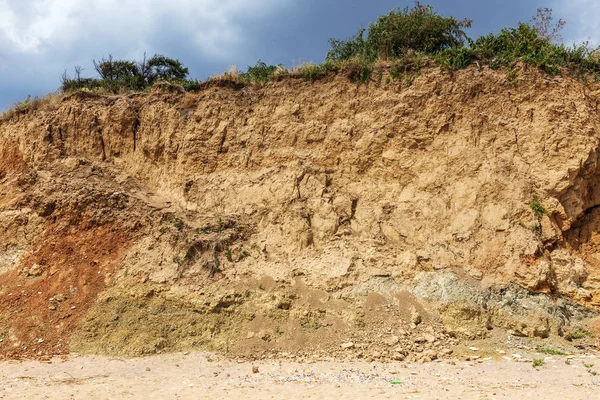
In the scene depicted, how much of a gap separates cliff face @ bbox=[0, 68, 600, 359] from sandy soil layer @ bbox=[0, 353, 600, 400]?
2.23ft

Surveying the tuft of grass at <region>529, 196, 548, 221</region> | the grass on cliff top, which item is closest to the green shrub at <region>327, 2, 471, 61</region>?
the grass on cliff top

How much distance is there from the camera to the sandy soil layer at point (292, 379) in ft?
21.5

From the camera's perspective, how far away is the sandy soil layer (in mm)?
6543

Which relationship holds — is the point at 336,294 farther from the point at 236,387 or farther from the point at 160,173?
the point at 160,173

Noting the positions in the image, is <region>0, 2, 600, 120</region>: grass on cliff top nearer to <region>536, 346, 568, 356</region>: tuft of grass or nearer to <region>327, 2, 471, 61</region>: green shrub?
<region>327, 2, 471, 61</region>: green shrub

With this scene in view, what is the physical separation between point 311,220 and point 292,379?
14.4 ft

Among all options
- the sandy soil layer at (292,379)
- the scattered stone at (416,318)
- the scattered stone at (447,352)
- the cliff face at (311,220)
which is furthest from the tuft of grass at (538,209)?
the scattered stone at (447,352)

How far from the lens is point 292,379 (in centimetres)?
756

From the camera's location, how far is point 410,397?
20.4 feet

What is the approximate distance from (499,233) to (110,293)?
8552 mm

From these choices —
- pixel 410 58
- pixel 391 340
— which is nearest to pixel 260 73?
pixel 410 58

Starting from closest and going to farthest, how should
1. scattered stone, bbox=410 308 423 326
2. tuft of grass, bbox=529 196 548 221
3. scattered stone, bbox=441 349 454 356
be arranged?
1. scattered stone, bbox=441 349 454 356
2. scattered stone, bbox=410 308 423 326
3. tuft of grass, bbox=529 196 548 221

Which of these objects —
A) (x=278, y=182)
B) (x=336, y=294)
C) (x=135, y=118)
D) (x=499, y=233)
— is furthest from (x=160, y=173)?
(x=499, y=233)

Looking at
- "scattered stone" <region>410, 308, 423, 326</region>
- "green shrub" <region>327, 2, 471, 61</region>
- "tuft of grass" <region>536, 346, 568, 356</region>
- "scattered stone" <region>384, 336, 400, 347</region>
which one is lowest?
"tuft of grass" <region>536, 346, 568, 356</region>
